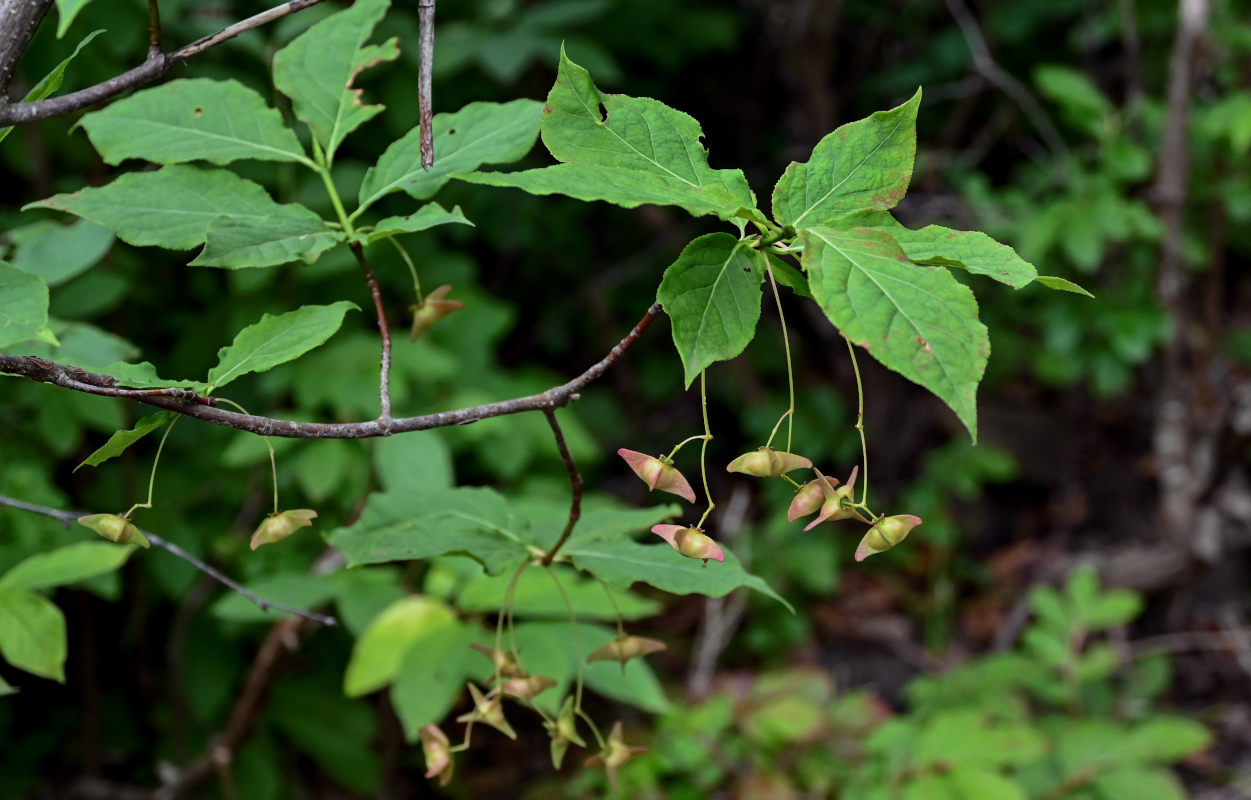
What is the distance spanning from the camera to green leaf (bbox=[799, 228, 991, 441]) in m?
0.67

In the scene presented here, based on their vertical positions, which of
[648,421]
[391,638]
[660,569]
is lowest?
[648,421]

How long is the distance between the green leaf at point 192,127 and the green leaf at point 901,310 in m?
0.61

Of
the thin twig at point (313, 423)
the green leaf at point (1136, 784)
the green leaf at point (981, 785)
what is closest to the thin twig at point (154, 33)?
the thin twig at point (313, 423)

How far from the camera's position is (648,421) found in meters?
4.54

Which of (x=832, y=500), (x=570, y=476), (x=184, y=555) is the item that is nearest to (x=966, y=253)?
A: (x=832, y=500)

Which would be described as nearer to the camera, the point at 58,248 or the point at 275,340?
the point at 275,340

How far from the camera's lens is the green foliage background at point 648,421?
7.32 feet

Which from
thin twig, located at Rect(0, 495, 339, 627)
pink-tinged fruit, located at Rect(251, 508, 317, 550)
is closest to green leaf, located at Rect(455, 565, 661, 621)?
thin twig, located at Rect(0, 495, 339, 627)

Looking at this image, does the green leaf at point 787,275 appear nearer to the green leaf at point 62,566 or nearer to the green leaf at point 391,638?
the green leaf at point 62,566

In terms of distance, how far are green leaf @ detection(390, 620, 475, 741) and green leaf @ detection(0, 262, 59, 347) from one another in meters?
1.02

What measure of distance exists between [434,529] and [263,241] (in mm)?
357

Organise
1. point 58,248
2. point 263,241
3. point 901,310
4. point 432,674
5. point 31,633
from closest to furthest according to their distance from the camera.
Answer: point 901,310 → point 263,241 → point 31,633 → point 58,248 → point 432,674

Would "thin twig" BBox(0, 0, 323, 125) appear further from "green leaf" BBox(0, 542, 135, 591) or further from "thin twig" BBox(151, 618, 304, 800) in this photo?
"thin twig" BBox(151, 618, 304, 800)

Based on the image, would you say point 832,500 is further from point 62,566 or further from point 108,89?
point 62,566
